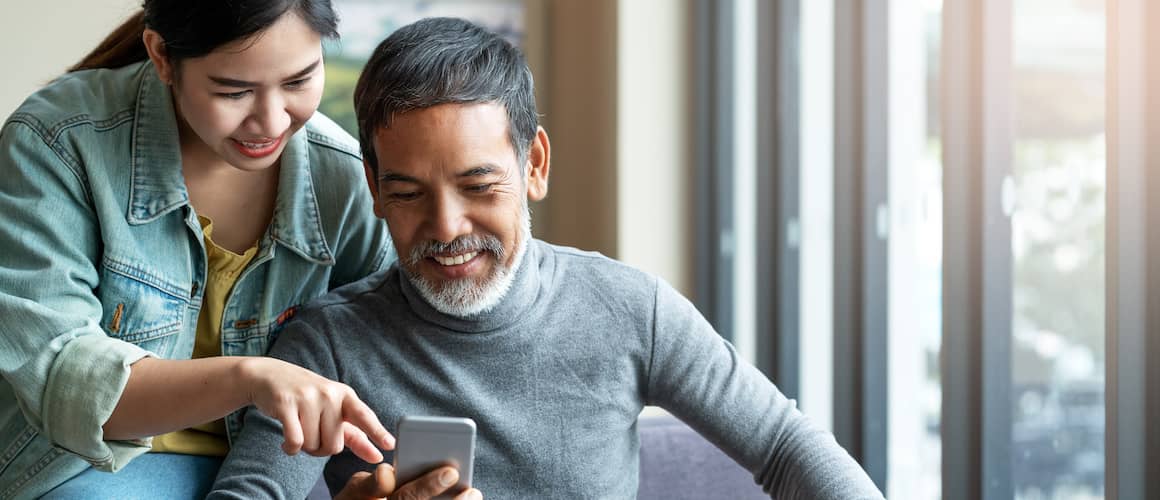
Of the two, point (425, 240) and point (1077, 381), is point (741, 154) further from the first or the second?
point (425, 240)

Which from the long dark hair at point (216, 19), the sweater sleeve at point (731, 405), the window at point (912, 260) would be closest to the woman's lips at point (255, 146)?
the long dark hair at point (216, 19)

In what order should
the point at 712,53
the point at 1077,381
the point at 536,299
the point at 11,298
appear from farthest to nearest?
1. the point at 712,53
2. the point at 1077,381
3. the point at 536,299
4. the point at 11,298

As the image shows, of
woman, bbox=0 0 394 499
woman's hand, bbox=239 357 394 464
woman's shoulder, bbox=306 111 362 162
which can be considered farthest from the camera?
woman's shoulder, bbox=306 111 362 162

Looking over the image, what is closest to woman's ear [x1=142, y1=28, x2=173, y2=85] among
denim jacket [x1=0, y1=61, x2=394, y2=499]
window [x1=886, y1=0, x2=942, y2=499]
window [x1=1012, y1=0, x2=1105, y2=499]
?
denim jacket [x1=0, y1=61, x2=394, y2=499]

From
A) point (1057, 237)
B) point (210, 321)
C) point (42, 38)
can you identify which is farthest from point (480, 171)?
point (42, 38)

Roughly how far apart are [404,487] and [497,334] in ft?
1.21

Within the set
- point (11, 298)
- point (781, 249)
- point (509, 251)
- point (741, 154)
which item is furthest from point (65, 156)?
point (741, 154)

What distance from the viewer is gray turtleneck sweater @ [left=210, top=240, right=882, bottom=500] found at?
5.35ft

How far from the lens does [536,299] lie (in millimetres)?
1696

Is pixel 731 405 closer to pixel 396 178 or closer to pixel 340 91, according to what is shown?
pixel 396 178

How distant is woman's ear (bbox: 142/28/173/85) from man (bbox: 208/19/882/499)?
9.8 inches

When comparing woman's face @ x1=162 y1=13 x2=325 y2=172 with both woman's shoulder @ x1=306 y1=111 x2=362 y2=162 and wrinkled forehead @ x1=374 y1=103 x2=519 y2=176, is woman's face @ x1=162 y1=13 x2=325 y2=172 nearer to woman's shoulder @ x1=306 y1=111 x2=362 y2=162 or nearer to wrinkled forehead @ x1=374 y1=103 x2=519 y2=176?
wrinkled forehead @ x1=374 y1=103 x2=519 y2=176

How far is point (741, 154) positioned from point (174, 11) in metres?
2.26

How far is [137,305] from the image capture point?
163 centimetres
